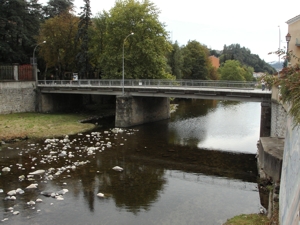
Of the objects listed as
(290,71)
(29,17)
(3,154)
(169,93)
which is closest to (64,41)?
(29,17)

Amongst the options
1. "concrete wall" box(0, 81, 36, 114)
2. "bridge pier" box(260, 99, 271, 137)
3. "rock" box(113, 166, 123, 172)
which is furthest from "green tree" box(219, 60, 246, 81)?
"rock" box(113, 166, 123, 172)

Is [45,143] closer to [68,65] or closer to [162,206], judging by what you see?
[162,206]

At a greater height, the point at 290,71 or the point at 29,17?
the point at 29,17

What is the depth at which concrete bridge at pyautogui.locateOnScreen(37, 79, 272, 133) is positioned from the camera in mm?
31547

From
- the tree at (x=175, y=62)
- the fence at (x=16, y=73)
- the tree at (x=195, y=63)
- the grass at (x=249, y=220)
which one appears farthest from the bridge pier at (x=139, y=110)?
the tree at (x=195, y=63)

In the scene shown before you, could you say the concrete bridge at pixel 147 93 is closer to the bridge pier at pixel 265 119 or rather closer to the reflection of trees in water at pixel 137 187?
the bridge pier at pixel 265 119

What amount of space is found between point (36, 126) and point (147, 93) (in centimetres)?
1300

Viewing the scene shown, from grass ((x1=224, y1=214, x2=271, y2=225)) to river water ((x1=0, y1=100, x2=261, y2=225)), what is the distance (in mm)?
724

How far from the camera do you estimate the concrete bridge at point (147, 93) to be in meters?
31.5

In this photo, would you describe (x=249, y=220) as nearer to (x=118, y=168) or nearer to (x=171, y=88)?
(x=118, y=168)

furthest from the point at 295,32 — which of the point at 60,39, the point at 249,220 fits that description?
the point at 60,39

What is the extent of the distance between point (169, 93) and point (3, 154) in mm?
19105

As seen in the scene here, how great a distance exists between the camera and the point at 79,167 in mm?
20672

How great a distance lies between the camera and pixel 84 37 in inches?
1924
